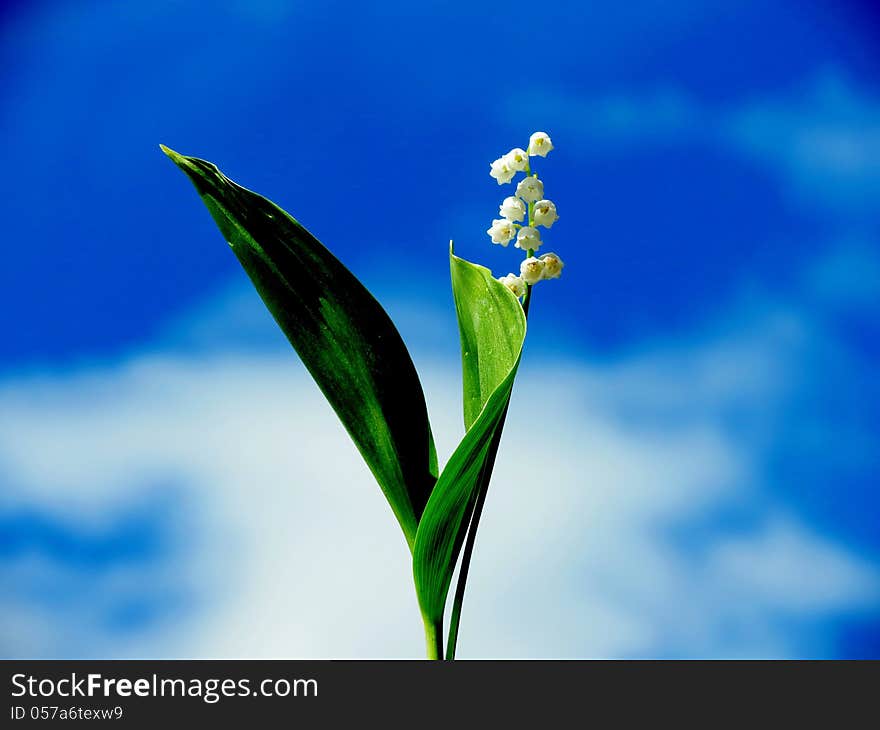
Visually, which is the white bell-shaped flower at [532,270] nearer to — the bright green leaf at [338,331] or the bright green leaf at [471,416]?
the bright green leaf at [471,416]

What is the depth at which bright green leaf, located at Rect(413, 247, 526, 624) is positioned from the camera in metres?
1.11

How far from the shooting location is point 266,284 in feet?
3.89

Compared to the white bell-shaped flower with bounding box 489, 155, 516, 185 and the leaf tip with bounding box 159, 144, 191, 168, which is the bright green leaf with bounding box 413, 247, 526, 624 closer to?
the white bell-shaped flower with bounding box 489, 155, 516, 185

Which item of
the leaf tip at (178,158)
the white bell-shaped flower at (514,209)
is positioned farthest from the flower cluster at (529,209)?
the leaf tip at (178,158)

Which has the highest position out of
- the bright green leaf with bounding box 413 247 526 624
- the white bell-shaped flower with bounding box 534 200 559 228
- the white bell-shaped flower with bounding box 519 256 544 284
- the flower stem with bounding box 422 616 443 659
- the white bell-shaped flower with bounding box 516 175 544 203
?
the white bell-shaped flower with bounding box 516 175 544 203

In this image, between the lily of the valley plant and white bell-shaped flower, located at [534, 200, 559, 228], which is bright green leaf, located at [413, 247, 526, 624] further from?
white bell-shaped flower, located at [534, 200, 559, 228]

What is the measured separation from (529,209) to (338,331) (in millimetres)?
321

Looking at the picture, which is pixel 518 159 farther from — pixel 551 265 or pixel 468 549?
pixel 468 549

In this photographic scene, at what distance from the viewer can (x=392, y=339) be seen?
1.21m

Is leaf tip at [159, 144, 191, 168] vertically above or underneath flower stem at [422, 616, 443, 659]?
above

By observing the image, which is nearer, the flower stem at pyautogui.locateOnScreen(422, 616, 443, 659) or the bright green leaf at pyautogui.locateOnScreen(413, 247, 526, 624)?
the bright green leaf at pyautogui.locateOnScreen(413, 247, 526, 624)

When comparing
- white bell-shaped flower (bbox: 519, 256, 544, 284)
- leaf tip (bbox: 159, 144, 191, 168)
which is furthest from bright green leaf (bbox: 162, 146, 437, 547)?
white bell-shaped flower (bbox: 519, 256, 544, 284)
